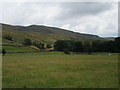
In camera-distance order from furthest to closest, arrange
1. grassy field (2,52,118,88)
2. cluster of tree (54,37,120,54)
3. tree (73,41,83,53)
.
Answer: tree (73,41,83,53), cluster of tree (54,37,120,54), grassy field (2,52,118,88)

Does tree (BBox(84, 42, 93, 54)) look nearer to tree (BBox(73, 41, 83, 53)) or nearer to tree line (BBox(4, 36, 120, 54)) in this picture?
tree line (BBox(4, 36, 120, 54))

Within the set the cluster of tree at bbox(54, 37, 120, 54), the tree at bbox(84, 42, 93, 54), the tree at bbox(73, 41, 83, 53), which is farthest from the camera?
the tree at bbox(73, 41, 83, 53)

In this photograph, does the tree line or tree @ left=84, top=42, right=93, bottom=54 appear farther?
tree @ left=84, top=42, right=93, bottom=54

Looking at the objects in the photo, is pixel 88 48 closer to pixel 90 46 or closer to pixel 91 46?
pixel 90 46

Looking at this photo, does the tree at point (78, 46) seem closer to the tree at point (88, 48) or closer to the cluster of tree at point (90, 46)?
the cluster of tree at point (90, 46)

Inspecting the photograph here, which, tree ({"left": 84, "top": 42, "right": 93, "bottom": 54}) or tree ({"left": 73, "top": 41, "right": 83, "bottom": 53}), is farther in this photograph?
tree ({"left": 73, "top": 41, "right": 83, "bottom": 53})

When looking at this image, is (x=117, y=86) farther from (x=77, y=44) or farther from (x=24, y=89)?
(x=77, y=44)

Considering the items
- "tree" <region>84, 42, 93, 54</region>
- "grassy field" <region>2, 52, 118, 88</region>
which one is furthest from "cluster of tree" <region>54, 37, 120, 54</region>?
"grassy field" <region>2, 52, 118, 88</region>

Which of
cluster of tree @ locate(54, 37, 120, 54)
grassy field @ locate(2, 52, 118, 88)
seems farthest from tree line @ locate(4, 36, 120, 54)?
grassy field @ locate(2, 52, 118, 88)

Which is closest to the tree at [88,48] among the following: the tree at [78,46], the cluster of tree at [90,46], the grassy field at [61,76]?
the cluster of tree at [90,46]

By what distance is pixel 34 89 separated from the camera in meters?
10.2

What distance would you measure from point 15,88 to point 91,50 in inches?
4228

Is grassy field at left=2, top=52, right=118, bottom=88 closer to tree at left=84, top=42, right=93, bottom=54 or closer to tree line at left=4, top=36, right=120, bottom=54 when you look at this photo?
tree line at left=4, top=36, right=120, bottom=54

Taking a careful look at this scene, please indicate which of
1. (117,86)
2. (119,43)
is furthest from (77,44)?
(117,86)
